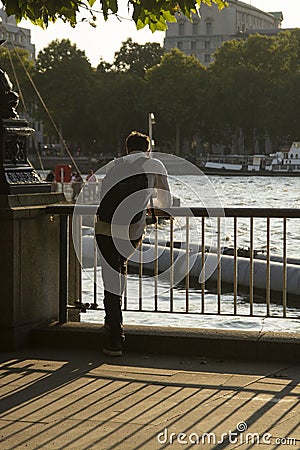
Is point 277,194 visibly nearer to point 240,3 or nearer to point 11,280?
point 11,280

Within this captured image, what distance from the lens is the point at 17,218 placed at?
7.69 metres

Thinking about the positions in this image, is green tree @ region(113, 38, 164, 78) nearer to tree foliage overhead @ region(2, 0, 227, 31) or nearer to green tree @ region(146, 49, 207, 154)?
green tree @ region(146, 49, 207, 154)

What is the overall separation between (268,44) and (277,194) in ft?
161

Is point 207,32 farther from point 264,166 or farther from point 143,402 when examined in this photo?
point 143,402

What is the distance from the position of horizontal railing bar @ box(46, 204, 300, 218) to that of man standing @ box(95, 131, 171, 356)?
0.24 m

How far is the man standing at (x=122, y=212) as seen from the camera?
735cm

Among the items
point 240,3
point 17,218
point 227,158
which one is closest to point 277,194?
point 227,158

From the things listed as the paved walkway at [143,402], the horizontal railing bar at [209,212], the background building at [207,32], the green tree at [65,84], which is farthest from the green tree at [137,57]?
the paved walkway at [143,402]

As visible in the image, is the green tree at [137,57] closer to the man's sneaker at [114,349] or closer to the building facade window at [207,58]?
the building facade window at [207,58]

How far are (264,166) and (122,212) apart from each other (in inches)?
4310

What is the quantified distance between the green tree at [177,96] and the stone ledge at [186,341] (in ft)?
358

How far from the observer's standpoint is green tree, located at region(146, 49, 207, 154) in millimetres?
117625

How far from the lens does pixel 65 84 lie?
120312mm

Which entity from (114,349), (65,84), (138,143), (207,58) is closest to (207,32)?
(207,58)
